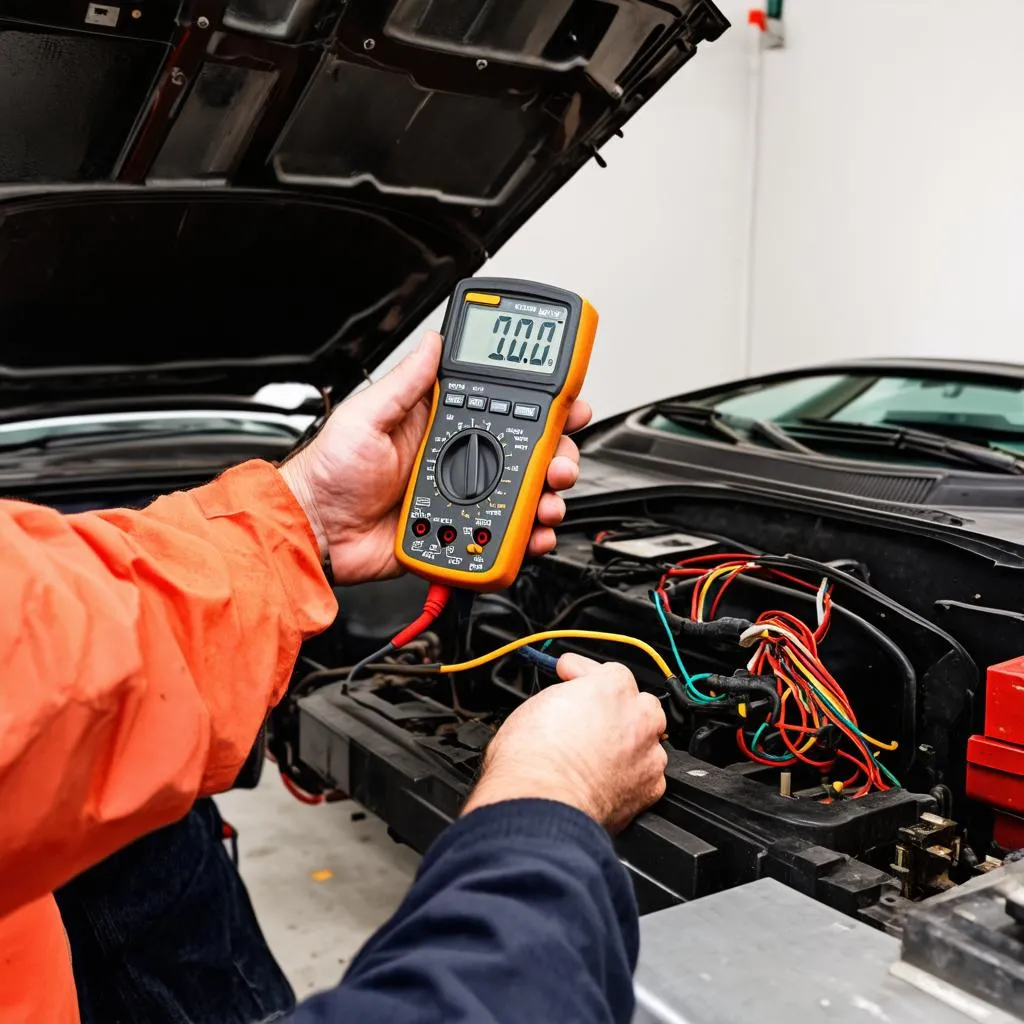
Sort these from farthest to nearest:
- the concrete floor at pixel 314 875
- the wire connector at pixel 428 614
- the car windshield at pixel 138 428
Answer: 1. the car windshield at pixel 138 428
2. the concrete floor at pixel 314 875
3. the wire connector at pixel 428 614

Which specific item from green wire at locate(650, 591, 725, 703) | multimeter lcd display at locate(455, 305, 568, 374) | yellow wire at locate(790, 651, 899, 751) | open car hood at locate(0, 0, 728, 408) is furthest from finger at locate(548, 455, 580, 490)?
open car hood at locate(0, 0, 728, 408)

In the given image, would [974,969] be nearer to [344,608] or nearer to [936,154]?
[344,608]

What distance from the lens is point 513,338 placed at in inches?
45.3

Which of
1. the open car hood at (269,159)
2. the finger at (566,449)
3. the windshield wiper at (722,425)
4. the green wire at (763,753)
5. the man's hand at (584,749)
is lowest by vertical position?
the green wire at (763,753)

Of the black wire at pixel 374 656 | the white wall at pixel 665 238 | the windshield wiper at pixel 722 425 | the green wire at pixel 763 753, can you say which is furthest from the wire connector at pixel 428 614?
the white wall at pixel 665 238

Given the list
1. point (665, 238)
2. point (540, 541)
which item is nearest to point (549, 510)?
point (540, 541)

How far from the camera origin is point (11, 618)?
0.62m

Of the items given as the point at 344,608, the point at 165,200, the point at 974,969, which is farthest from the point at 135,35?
the point at 974,969

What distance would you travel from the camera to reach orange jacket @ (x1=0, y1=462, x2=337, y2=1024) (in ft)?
2.05

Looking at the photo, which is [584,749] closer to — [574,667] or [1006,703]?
[574,667]

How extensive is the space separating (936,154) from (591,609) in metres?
2.70

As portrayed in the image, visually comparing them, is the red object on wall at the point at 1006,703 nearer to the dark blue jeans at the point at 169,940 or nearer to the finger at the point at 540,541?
the finger at the point at 540,541

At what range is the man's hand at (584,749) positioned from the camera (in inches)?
28.0

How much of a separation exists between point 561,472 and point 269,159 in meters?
0.72
